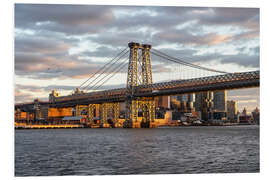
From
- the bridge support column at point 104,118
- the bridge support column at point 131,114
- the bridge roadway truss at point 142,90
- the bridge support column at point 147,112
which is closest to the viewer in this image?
the bridge roadway truss at point 142,90

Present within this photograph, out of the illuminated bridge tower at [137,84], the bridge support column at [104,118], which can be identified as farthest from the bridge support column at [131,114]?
the bridge support column at [104,118]

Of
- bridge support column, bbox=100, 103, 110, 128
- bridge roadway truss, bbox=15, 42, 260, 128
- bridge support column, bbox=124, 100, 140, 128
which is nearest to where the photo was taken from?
bridge roadway truss, bbox=15, 42, 260, 128

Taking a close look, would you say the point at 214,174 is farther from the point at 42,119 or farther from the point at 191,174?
the point at 42,119

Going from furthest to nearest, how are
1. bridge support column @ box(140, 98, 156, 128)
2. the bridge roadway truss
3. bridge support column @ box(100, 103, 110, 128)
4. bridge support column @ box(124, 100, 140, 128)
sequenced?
1. bridge support column @ box(100, 103, 110, 128)
2. bridge support column @ box(140, 98, 156, 128)
3. bridge support column @ box(124, 100, 140, 128)
4. the bridge roadway truss

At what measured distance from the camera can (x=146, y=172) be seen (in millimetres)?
17781

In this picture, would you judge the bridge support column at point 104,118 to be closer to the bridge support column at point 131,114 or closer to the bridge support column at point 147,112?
the bridge support column at point 131,114

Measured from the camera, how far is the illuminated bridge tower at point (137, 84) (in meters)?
69.8

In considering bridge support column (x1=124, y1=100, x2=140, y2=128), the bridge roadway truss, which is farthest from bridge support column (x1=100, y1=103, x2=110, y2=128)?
bridge support column (x1=124, y1=100, x2=140, y2=128)

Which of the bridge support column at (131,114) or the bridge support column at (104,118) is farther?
the bridge support column at (104,118)

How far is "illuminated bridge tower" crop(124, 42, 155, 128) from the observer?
6975 centimetres

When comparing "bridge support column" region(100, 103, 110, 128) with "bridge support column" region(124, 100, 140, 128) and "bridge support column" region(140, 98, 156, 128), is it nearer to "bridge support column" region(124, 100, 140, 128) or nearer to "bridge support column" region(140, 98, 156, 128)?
"bridge support column" region(124, 100, 140, 128)

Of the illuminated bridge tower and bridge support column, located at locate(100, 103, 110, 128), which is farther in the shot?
bridge support column, located at locate(100, 103, 110, 128)
